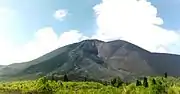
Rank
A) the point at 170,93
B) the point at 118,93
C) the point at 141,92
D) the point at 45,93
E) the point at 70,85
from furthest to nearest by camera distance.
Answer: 1. the point at 70,85
2. the point at 45,93
3. the point at 118,93
4. the point at 141,92
5. the point at 170,93

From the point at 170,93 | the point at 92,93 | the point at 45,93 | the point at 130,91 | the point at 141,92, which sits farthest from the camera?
the point at 45,93

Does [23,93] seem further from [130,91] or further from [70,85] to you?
[130,91]

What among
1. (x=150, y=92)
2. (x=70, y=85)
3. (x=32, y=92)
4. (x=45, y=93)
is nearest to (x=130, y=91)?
(x=150, y=92)

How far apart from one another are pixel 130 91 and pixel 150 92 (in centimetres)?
1289

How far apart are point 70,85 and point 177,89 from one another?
3001 inches

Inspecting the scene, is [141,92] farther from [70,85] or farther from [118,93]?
[70,85]

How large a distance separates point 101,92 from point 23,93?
111ft

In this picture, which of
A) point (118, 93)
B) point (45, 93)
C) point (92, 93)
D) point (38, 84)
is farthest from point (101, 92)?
point (38, 84)

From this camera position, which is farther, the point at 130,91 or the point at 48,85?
the point at 48,85

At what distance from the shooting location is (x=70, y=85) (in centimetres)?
15362

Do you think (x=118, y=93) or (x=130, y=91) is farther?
(x=118, y=93)

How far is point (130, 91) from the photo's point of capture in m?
96.3

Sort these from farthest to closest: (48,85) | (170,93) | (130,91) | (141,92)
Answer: (48,85) → (130,91) → (141,92) → (170,93)

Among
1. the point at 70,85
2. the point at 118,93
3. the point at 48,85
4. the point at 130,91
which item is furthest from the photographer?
the point at 70,85
